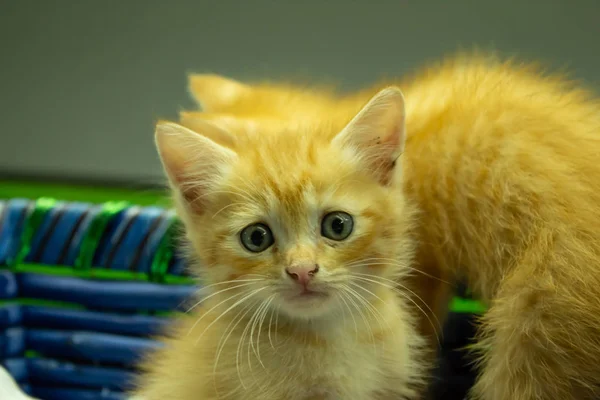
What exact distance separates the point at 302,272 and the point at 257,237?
0.10 m

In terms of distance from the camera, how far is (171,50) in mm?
2324

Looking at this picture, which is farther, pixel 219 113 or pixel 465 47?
pixel 465 47

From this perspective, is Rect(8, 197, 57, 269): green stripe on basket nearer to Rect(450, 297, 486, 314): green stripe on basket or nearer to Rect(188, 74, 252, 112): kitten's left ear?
Rect(188, 74, 252, 112): kitten's left ear

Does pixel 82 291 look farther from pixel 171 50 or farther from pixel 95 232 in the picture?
pixel 171 50

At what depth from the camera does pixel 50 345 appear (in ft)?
5.48

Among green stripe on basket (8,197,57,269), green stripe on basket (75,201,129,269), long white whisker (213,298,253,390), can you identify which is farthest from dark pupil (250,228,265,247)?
green stripe on basket (8,197,57,269)

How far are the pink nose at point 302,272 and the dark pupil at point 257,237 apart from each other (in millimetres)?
73

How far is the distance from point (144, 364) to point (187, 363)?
28 centimetres

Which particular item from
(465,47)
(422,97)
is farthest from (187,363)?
(465,47)

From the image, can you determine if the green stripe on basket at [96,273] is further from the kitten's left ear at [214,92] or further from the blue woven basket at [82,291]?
the kitten's left ear at [214,92]

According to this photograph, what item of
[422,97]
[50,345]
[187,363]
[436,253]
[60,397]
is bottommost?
[60,397]

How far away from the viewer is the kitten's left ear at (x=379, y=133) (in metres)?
1.05

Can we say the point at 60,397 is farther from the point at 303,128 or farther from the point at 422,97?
the point at 422,97

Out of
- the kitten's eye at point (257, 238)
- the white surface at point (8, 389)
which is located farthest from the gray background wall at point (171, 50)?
the kitten's eye at point (257, 238)
